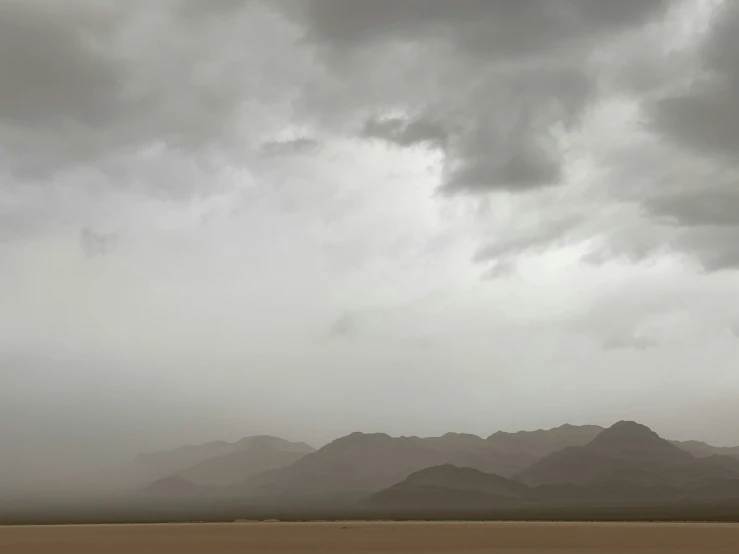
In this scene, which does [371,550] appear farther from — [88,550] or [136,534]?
[136,534]

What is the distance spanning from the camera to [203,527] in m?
82.5

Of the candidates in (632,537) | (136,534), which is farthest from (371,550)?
(136,534)

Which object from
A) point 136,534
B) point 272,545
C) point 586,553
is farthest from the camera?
point 136,534

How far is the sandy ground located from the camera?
173 ft

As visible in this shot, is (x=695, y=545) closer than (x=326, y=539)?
Yes

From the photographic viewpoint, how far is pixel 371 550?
166 ft

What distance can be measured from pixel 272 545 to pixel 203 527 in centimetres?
2767

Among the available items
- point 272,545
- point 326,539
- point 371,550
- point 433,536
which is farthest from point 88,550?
point 433,536

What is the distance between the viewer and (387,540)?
59.4 m

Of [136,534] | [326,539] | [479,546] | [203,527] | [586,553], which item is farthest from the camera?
[203,527]

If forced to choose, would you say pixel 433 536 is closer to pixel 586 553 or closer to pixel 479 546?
pixel 479 546

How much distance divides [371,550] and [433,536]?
1471 cm

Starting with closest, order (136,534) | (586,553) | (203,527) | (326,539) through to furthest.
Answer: (586,553), (326,539), (136,534), (203,527)

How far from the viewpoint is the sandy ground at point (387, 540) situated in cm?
5272
